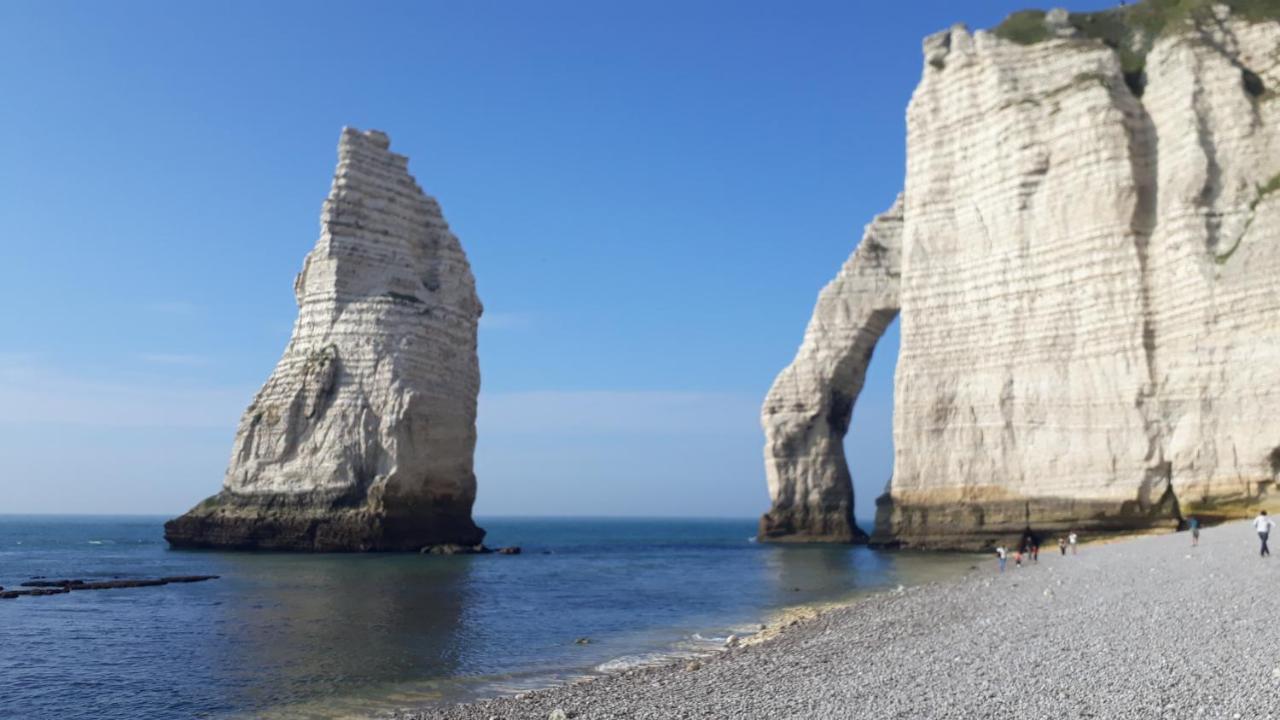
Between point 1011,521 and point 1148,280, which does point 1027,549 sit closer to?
point 1011,521

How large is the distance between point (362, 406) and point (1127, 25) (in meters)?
33.2

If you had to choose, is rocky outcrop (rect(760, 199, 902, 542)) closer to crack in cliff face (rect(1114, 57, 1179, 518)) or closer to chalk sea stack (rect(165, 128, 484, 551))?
crack in cliff face (rect(1114, 57, 1179, 518))

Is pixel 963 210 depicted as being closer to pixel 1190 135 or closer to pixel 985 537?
pixel 1190 135

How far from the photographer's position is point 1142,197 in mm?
31766

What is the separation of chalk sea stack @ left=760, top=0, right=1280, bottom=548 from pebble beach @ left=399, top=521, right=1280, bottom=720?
47.8ft

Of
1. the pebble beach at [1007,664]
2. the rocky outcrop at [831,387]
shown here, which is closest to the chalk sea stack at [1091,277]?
the rocky outcrop at [831,387]

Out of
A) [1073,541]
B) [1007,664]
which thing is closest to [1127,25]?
[1073,541]

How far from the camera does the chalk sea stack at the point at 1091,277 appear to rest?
A: 28797 millimetres

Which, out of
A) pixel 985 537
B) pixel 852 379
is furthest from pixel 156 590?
pixel 852 379

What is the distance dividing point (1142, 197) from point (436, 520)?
29.8 m

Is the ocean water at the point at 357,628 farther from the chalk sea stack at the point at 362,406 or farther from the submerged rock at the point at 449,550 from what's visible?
the chalk sea stack at the point at 362,406

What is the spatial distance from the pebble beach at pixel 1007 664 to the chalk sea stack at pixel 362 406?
27524 millimetres

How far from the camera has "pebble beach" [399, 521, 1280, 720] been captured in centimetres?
749

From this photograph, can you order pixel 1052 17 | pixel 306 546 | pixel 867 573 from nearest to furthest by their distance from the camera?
pixel 867 573 < pixel 1052 17 < pixel 306 546
